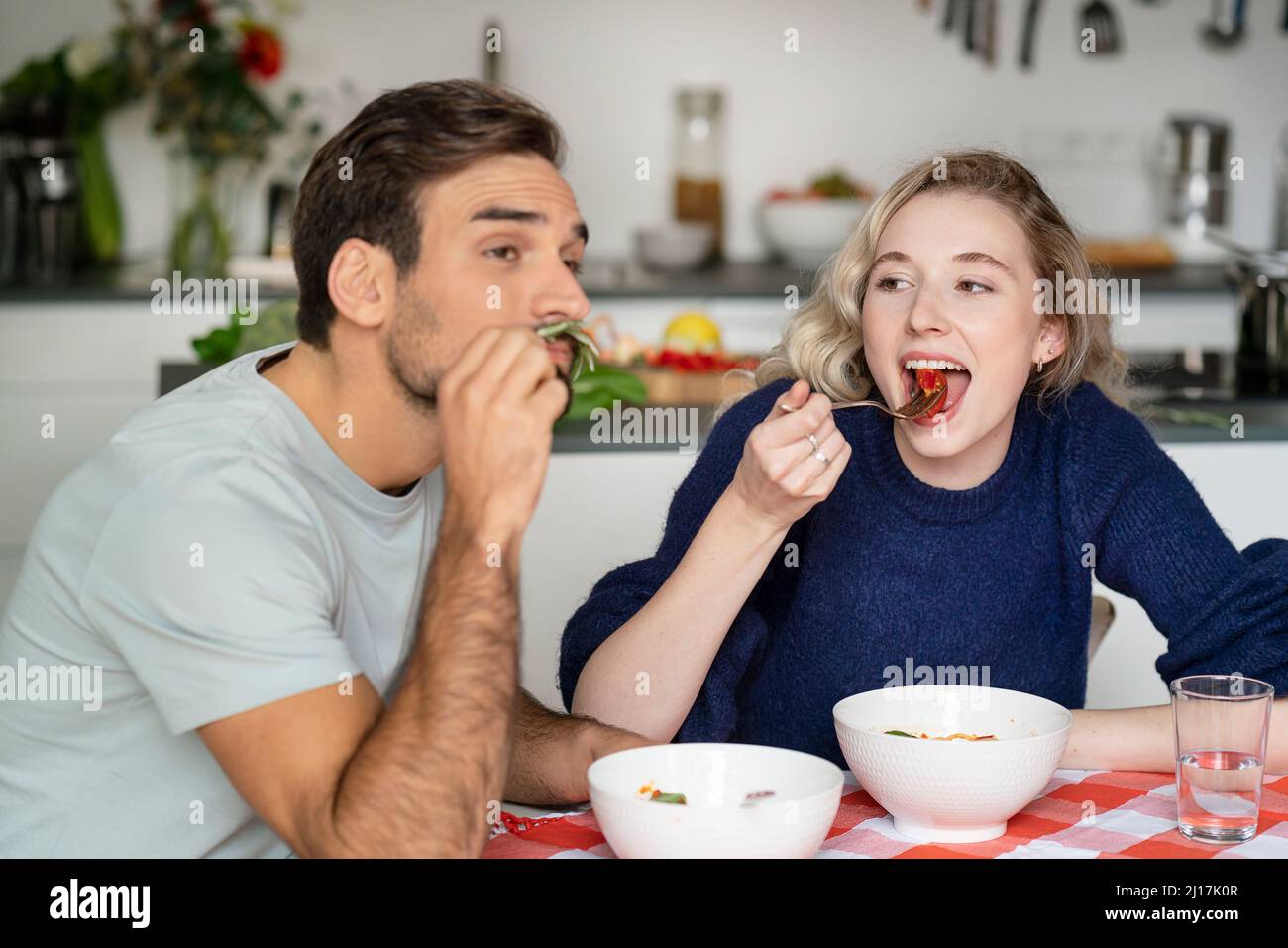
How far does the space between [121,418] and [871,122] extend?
93.8 inches

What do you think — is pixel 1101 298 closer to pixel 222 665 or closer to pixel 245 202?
pixel 222 665

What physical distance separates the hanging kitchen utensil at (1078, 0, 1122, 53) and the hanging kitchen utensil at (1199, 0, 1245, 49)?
0.30 metres

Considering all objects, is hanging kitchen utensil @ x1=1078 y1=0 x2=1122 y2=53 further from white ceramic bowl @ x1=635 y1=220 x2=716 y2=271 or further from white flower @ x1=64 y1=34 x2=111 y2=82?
white flower @ x1=64 y1=34 x2=111 y2=82

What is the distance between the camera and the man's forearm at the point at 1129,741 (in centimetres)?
147

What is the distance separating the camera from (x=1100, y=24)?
15.3 feet

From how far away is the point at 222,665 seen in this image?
116 centimetres

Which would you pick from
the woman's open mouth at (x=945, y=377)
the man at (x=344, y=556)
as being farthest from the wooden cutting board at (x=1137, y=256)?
the man at (x=344, y=556)

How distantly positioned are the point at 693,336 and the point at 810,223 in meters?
1.30

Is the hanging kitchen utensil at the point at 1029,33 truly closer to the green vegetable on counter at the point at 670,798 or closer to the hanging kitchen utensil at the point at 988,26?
the hanging kitchen utensil at the point at 988,26

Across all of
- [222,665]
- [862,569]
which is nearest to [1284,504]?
[862,569]

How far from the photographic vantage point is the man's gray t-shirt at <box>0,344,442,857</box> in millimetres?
1173

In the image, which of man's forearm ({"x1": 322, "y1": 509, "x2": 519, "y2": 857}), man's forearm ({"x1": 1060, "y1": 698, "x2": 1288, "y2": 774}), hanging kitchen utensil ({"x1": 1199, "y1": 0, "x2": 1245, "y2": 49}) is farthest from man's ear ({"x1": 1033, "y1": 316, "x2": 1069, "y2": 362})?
hanging kitchen utensil ({"x1": 1199, "y1": 0, "x2": 1245, "y2": 49})

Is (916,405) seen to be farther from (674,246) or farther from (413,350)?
(674,246)

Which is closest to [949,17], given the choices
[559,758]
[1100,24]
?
[1100,24]
